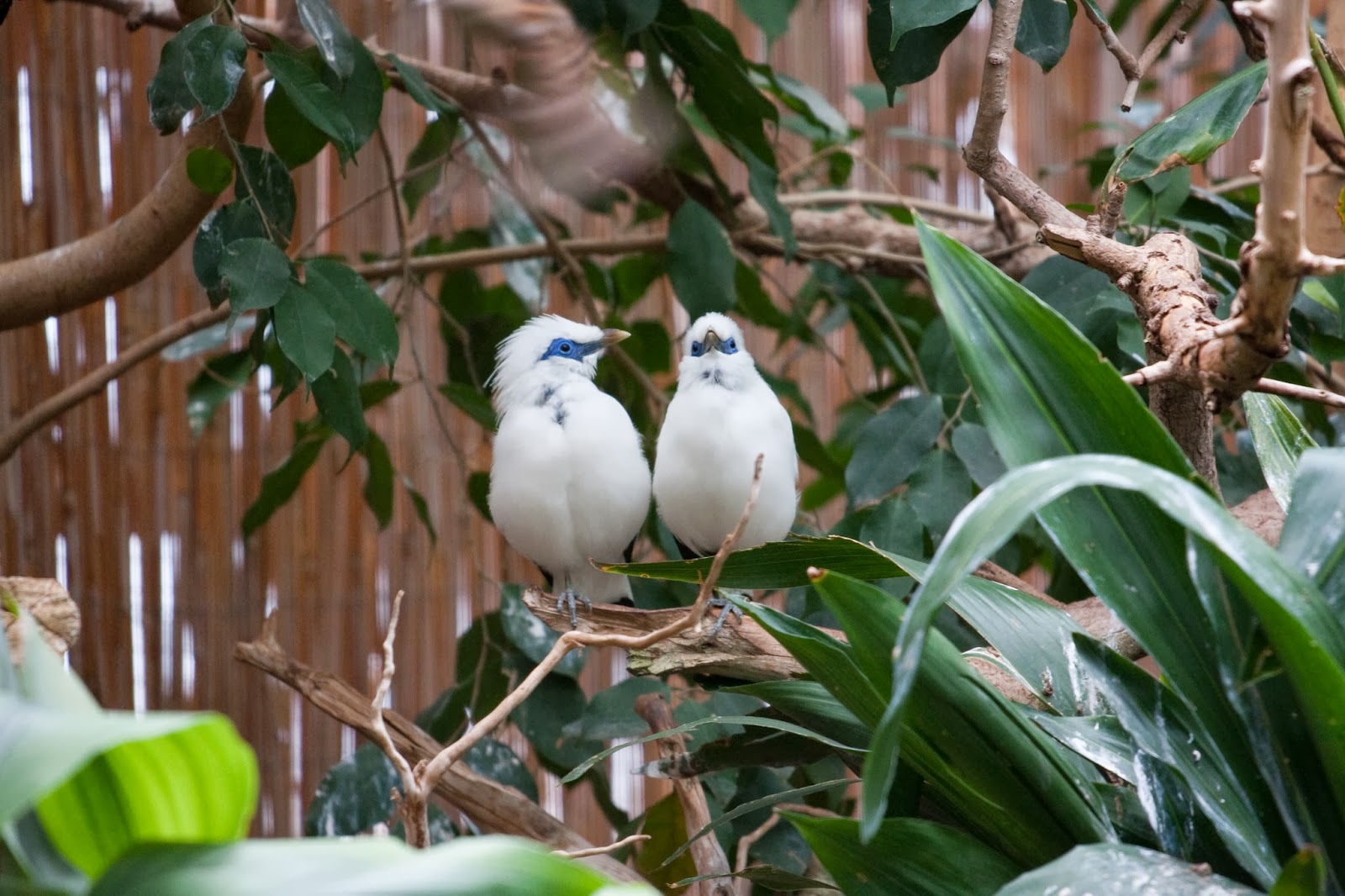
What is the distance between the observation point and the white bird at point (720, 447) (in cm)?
205

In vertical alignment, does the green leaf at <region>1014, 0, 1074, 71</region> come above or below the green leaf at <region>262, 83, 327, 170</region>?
above

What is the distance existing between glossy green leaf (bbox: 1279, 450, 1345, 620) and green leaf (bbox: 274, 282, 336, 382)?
1.16 m

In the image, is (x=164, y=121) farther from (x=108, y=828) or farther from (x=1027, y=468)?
(x=1027, y=468)

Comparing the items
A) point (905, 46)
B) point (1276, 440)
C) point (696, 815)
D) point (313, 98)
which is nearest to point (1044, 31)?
point (905, 46)

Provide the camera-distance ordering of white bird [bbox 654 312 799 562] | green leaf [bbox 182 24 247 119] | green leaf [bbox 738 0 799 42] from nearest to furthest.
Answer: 1. green leaf [bbox 182 24 247 119]
2. white bird [bbox 654 312 799 562]
3. green leaf [bbox 738 0 799 42]

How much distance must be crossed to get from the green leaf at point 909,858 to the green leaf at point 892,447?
1.03 meters

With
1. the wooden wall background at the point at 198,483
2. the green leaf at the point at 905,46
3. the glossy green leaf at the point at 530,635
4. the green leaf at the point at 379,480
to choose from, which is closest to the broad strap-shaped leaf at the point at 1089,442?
the green leaf at the point at 905,46

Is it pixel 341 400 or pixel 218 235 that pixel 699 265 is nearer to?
pixel 341 400

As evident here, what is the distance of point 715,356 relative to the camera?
84.3 inches

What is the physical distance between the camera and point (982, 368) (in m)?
Result: 1.16

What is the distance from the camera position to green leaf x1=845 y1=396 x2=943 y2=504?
7.11ft

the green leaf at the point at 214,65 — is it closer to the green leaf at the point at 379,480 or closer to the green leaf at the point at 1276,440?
the green leaf at the point at 379,480

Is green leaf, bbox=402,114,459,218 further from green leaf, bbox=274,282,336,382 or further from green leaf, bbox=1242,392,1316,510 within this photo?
green leaf, bbox=1242,392,1316,510

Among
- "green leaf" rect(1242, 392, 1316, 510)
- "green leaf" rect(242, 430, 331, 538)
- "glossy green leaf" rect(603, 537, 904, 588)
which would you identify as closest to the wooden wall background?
"green leaf" rect(242, 430, 331, 538)
